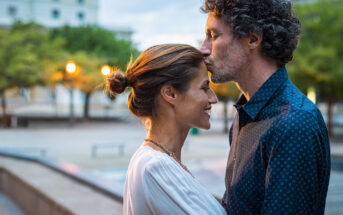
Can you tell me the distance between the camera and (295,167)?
1689mm

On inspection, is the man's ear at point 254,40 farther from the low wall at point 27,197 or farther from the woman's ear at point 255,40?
the low wall at point 27,197

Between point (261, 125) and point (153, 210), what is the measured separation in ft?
1.86

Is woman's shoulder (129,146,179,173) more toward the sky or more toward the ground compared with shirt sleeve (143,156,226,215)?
more toward the sky

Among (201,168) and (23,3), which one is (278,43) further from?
(23,3)

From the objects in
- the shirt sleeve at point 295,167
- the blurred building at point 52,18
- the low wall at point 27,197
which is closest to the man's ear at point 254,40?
the shirt sleeve at point 295,167

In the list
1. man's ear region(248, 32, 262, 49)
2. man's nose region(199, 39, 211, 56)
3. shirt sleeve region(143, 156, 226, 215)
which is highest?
man's ear region(248, 32, 262, 49)

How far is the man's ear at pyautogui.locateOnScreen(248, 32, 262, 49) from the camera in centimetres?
198

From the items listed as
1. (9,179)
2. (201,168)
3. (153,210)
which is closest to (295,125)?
(153,210)

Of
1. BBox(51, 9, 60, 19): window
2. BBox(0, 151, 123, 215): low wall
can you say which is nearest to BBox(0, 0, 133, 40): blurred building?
BBox(51, 9, 60, 19): window

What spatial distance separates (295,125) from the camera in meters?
1.72

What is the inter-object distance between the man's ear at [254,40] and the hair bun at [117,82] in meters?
0.65

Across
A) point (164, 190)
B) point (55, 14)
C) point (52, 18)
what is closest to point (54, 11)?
point (55, 14)

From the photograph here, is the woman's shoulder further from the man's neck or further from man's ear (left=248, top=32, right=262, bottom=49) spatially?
man's ear (left=248, top=32, right=262, bottom=49)

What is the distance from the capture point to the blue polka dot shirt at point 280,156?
1.70 meters
